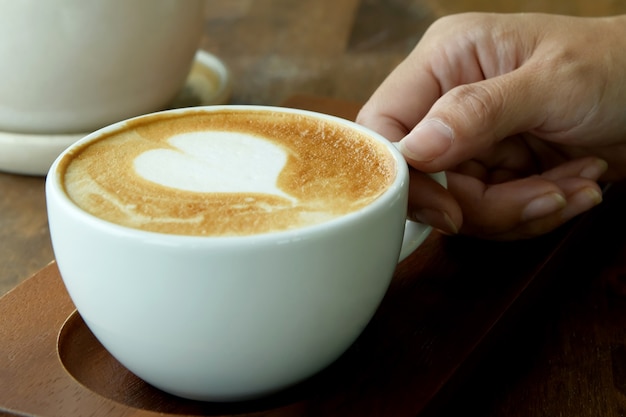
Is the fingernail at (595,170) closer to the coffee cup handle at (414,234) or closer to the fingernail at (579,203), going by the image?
the fingernail at (579,203)

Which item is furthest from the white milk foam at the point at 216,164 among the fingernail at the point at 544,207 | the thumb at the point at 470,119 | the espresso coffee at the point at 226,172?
the fingernail at the point at 544,207

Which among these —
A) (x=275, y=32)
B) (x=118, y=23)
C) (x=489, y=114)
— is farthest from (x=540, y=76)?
(x=275, y=32)

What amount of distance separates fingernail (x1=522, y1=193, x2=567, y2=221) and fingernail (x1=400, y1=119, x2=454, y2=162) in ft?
0.40

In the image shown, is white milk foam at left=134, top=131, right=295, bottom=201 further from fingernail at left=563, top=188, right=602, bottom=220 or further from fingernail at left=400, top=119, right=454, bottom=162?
fingernail at left=563, top=188, right=602, bottom=220

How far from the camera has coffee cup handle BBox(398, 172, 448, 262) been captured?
583 mm

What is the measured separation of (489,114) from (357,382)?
25cm

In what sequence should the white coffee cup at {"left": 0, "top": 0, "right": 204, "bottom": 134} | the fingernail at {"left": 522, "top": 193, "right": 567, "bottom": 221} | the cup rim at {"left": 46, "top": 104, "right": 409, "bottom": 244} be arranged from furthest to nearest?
the white coffee cup at {"left": 0, "top": 0, "right": 204, "bottom": 134}, the fingernail at {"left": 522, "top": 193, "right": 567, "bottom": 221}, the cup rim at {"left": 46, "top": 104, "right": 409, "bottom": 244}

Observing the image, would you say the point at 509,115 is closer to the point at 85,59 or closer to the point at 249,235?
the point at 249,235

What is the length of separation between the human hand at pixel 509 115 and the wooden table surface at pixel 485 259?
5cm

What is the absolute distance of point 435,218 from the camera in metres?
0.62

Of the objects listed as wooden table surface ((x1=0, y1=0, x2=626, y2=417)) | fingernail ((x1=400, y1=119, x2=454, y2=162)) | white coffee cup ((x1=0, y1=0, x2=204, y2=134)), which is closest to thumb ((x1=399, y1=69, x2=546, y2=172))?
fingernail ((x1=400, y1=119, x2=454, y2=162))

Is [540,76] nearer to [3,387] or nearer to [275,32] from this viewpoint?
[3,387]

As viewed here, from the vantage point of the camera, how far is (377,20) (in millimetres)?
1473

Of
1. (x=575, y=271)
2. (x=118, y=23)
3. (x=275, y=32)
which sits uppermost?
(x=118, y=23)
